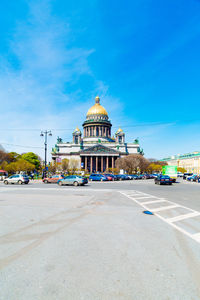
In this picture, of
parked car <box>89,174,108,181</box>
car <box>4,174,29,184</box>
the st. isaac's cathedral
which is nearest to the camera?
car <box>4,174,29,184</box>

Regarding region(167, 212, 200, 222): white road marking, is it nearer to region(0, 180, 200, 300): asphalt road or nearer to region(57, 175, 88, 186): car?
region(0, 180, 200, 300): asphalt road

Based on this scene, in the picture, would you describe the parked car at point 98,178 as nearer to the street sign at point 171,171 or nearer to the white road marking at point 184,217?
the street sign at point 171,171

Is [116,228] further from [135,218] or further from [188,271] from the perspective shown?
[188,271]

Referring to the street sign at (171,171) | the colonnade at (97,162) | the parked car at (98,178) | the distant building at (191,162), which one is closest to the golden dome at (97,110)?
the colonnade at (97,162)

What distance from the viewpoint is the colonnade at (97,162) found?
94.3m

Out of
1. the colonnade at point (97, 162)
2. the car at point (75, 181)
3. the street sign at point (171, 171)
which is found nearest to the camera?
the car at point (75, 181)

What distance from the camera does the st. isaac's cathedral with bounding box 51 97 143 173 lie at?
95500 mm

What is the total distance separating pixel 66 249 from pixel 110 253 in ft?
3.60

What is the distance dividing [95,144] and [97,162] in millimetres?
12294

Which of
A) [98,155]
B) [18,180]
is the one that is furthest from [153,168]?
[18,180]

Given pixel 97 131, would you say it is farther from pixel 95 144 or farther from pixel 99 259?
pixel 99 259

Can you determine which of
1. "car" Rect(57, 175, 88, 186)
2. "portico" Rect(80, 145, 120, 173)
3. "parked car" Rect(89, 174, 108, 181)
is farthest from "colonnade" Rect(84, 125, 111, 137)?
"car" Rect(57, 175, 88, 186)

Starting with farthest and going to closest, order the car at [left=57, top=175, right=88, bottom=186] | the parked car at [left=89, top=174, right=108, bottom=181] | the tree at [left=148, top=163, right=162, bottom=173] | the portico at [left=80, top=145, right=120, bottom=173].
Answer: the portico at [left=80, top=145, right=120, bottom=173]
the tree at [left=148, top=163, right=162, bottom=173]
the parked car at [left=89, top=174, right=108, bottom=181]
the car at [left=57, top=175, right=88, bottom=186]

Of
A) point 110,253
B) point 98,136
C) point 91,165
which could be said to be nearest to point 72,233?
point 110,253
